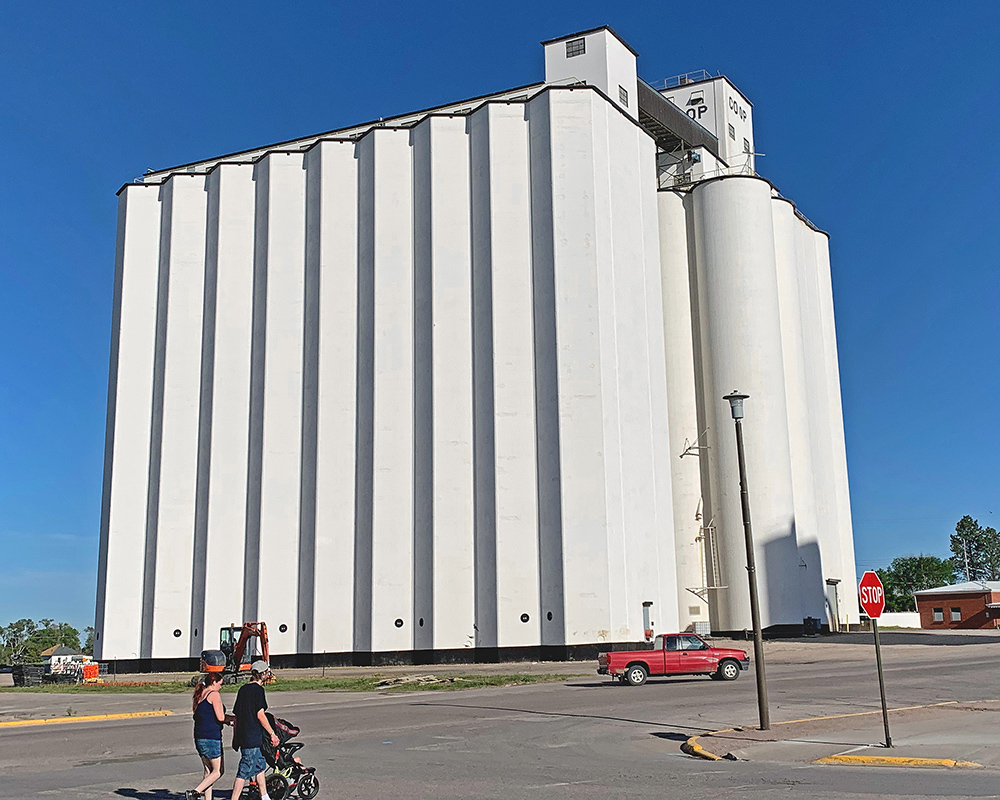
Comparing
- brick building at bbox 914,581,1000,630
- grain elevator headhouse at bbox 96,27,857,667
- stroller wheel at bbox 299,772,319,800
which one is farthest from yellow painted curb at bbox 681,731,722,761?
brick building at bbox 914,581,1000,630

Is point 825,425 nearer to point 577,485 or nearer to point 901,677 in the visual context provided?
point 577,485

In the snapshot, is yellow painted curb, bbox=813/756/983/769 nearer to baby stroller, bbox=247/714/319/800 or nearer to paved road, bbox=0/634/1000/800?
paved road, bbox=0/634/1000/800

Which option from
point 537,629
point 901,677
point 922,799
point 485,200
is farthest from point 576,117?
point 922,799

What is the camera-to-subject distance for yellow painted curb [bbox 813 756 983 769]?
13695 mm

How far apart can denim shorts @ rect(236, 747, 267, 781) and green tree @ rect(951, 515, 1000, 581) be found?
17192cm

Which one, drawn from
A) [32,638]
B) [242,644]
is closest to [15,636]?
[32,638]

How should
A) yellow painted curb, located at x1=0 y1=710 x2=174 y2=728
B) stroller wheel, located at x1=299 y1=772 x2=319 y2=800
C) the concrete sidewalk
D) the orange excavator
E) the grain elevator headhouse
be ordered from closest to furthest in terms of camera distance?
stroller wheel, located at x1=299 y1=772 x2=319 y2=800 < the concrete sidewalk < yellow painted curb, located at x1=0 y1=710 x2=174 y2=728 < the orange excavator < the grain elevator headhouse

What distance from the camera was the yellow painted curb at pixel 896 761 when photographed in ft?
44.9

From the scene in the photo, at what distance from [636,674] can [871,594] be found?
16884mm

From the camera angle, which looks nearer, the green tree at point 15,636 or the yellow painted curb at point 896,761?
the yellow painted curb at point 896,761

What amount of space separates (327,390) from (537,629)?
53.4 feet

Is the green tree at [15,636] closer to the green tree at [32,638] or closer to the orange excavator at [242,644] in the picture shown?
the green tree at [32,638]

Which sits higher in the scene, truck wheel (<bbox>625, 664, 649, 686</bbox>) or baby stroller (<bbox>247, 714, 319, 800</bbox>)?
baby stroller (<bbox>247, 714, 319, 800</bbox>)

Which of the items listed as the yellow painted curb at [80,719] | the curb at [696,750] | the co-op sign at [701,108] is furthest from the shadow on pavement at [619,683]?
the co-op sign at [701,108]
